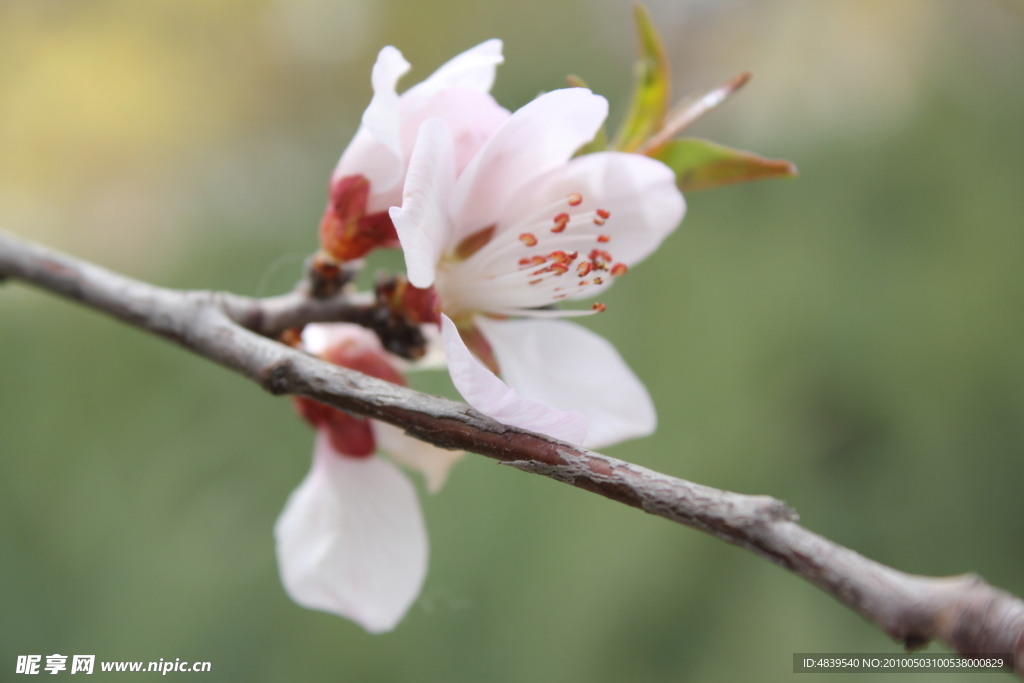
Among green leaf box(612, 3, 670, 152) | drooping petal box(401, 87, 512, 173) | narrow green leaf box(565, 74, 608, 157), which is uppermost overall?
green leaf box(612, 3, 670, 152)

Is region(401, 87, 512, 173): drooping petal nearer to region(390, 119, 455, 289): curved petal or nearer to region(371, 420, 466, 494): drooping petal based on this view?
region(390, 119, 455, 289): curved petal

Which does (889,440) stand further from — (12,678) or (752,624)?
(12,678)

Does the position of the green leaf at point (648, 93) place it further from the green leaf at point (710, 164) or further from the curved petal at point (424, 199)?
the curved petal at point (424, 199)

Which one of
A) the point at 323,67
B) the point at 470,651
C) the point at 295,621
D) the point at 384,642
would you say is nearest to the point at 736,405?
the point at 470,651

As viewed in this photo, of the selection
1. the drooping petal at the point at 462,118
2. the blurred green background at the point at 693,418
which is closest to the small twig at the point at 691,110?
the drooping petal at the point at 462,118

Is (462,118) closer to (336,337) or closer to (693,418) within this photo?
(336,337)

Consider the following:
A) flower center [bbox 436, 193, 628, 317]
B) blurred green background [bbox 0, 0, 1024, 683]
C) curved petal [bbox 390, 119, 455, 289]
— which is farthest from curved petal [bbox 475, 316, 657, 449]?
blurred green background [bbox 0, 0, 1024, 683]

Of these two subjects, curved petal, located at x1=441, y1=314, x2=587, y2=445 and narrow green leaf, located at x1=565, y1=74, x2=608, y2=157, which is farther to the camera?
narrow green leaf, located at x1=565, y1=74, x2=608, y2=157

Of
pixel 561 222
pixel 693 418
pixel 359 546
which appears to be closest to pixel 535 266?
pixel 561 222
